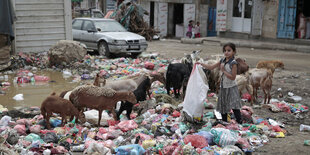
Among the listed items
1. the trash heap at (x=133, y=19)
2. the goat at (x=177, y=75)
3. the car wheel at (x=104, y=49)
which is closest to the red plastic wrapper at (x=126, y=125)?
the goat at (x=177, y=75)

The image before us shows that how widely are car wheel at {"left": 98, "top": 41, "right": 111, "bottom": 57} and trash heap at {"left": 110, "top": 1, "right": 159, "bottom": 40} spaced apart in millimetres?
8899

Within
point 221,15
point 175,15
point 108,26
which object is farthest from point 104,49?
point 175,15

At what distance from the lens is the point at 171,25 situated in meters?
27.9

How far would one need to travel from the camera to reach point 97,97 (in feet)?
19.4

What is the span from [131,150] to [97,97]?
5.03 ft

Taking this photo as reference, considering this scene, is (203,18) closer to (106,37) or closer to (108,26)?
(108,26)

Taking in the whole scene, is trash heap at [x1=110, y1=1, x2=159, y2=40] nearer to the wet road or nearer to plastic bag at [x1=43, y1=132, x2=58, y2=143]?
the wet road

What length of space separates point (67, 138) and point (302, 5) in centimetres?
1723

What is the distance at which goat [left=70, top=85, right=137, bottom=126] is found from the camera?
233 inches

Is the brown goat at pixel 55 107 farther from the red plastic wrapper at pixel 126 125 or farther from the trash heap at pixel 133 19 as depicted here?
the trash heap at pixel 133 19

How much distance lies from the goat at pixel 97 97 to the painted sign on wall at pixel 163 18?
2179 centimetres

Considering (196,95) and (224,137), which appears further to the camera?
(196,95)

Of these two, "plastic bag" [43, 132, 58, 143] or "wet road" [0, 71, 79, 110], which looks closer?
"plastic bag" [43, 132, 58, 143]

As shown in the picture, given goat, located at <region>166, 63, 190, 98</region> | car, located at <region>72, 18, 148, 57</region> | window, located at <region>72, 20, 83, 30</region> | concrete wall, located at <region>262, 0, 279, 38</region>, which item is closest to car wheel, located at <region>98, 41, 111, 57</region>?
car, located at <region>72, 18, 148, 57</region>
